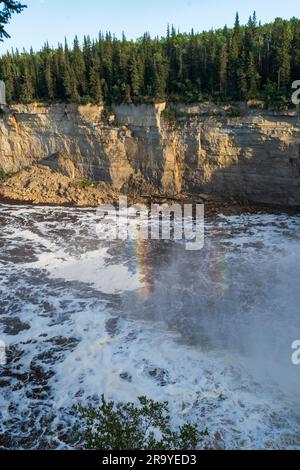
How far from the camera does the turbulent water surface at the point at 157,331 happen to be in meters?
10.2

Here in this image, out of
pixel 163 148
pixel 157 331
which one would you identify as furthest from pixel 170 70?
pixel 157 331

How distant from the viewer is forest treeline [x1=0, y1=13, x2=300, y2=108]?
86.4ft

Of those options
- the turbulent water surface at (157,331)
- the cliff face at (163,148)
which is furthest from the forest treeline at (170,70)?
the turbulent water surface at (157,331)

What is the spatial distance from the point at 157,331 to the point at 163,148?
16968 mm

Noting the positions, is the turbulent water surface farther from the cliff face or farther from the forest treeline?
the forest treeline

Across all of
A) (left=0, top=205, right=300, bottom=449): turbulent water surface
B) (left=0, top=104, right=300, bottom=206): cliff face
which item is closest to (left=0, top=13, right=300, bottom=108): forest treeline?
(left=0, top=104, right=300, bottom=206): cliff face

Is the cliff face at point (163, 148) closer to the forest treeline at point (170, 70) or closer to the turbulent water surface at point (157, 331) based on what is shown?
the forest treeline at point (170, 70)

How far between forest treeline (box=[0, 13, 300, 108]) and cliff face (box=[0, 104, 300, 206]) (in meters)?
1.35

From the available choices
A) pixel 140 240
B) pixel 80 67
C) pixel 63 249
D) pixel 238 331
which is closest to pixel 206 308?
pixel 238 331

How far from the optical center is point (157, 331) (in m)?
13.9

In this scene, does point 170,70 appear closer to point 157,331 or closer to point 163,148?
point 163,148

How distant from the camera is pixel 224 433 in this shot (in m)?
9.52

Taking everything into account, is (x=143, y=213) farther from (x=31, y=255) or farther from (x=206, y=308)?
(x=206, y=308)

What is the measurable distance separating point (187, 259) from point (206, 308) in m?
4.83
